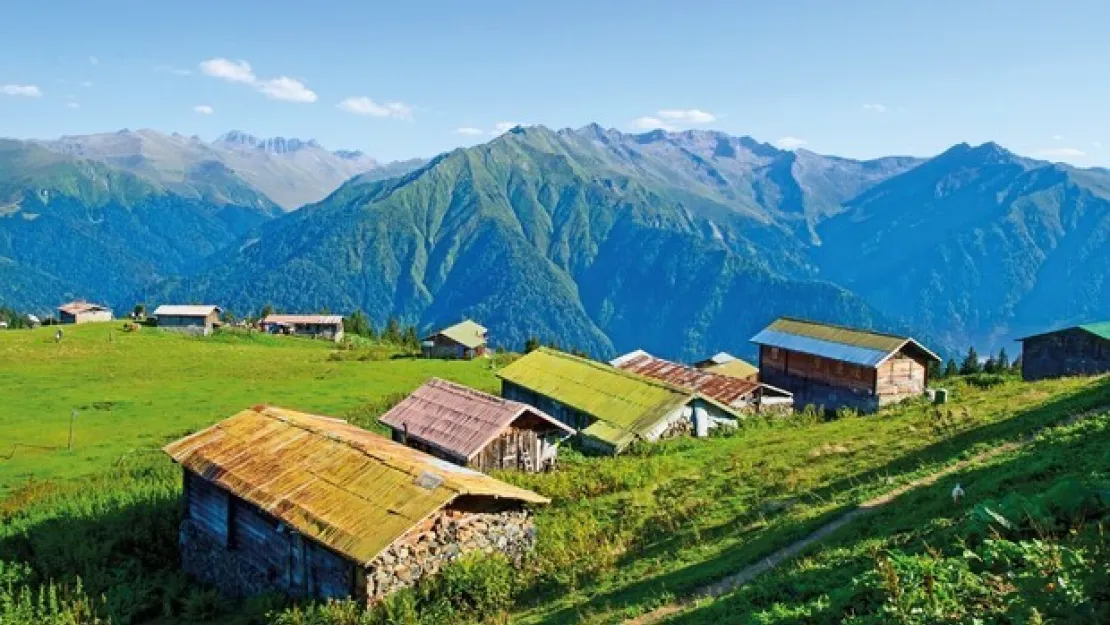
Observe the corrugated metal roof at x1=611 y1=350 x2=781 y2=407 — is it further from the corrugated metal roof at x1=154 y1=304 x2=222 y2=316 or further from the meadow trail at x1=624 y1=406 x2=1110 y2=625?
the corrugated metal roof at x1=154 y1=304 x2=222 y2=316

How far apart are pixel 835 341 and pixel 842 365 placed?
2.23 meters

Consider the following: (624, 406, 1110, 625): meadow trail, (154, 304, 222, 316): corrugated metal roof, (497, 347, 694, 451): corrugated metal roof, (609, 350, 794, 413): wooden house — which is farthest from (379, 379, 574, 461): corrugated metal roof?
(154, 304, 222, 316): corrugated metal roof

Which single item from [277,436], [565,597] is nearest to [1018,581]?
[565,597]

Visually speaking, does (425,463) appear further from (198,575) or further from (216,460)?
(198,575)

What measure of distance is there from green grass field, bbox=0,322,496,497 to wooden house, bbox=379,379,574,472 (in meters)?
19.4

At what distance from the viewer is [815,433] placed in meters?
39.3

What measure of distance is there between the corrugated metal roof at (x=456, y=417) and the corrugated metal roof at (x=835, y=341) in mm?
24021

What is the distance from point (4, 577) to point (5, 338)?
84789 mm

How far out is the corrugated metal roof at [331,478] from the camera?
21.6m

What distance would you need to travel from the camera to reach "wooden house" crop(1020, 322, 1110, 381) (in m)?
56.4

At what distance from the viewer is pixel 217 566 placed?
27094 millimetres

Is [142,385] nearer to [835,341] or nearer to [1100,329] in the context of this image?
[835,341]

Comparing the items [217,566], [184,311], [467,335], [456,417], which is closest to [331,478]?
[217,566]

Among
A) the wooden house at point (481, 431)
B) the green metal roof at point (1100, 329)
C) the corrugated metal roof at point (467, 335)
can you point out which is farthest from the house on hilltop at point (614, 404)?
the corrugated metal roof at point (467, 335)
